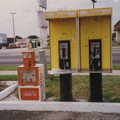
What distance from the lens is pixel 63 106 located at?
16.0ft

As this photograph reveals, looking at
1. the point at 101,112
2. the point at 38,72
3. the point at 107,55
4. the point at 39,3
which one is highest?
the point at 39,3

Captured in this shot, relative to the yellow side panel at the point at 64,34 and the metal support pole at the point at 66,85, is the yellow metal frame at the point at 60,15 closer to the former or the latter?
the yellow side panel at the point at 64,34

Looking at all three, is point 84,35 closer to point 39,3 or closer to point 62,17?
point 62,17

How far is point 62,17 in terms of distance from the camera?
4.93 metres

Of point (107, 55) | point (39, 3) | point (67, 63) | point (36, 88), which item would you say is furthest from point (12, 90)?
point (39, 3)

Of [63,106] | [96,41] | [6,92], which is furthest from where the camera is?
[6,92]

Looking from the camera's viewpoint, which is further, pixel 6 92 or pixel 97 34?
pixel 6 92

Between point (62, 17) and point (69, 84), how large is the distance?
1.76 metres

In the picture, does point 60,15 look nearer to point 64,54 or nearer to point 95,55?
point 64,54

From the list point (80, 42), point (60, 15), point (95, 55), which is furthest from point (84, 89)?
point (60, 15)

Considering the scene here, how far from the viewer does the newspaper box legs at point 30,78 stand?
5188mm

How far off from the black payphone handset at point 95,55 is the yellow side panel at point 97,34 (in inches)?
4.5

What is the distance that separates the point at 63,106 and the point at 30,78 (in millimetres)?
1111

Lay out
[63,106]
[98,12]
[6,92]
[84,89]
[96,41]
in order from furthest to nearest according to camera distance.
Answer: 1. [84,89]
2. [6,92]
3. [96,41]
4. [63,106]
5. [98,12]
